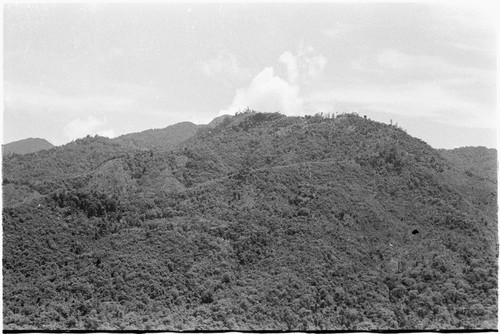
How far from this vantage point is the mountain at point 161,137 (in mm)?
16344

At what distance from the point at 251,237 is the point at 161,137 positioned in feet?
16.4

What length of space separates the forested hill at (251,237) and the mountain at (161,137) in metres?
0.18

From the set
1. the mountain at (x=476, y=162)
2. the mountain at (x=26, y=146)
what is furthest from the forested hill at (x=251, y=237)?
the mountain at (x=26, y=146)

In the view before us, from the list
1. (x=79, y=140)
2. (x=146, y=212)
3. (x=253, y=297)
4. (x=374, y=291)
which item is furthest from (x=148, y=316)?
(x=79, y=140)

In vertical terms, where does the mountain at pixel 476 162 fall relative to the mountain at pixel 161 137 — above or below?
below

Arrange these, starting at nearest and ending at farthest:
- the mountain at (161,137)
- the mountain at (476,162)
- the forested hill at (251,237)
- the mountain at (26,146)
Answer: the forested hill at (251,237) < the mountain at (26,146) < the mountain at (476,162) < the mountain at (161,137)

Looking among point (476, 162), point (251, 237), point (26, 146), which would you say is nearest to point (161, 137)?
point (26, 146)

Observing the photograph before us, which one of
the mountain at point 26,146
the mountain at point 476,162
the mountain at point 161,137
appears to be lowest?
the mountain at point 476,162

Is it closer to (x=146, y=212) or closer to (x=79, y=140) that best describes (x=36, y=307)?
(x=146, y=212)

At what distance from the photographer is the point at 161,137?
17375 millimetres

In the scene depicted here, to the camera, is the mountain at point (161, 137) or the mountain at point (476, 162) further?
the mountain at point (161, 137)

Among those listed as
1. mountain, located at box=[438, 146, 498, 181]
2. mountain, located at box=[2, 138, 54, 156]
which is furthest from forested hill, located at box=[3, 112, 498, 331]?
mountain, located at box=[2, 138, 54, 156]

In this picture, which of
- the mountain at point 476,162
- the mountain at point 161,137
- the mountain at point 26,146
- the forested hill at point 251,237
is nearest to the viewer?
the forested hill at point 251,237

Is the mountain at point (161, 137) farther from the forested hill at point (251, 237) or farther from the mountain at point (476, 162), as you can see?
the mountain at point (476, 162)
